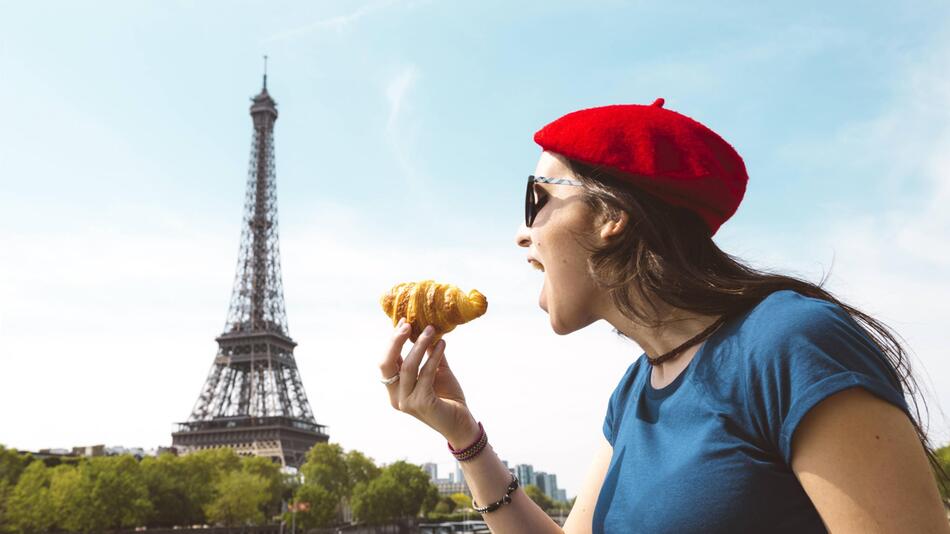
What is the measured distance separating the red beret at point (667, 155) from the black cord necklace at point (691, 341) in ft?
0.87

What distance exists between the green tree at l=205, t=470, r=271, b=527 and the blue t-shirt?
150 ft

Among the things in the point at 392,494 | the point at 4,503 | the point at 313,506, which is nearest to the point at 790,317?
the point at 4,503

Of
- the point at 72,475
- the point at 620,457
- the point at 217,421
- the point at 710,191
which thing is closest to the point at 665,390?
the point at 620,457

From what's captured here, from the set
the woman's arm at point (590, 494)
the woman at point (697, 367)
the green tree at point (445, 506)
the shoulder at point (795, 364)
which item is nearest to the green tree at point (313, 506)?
the green tree at point (445, 506)

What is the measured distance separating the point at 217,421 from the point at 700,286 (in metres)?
62.3

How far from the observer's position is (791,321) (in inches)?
56.4

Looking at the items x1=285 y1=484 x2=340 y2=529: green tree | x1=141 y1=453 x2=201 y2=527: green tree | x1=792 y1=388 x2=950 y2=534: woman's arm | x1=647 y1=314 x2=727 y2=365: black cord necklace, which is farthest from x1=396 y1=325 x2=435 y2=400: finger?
x1=285 y1=484 x2=340 y2=529: green tree

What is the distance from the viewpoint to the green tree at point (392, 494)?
53.3 meters

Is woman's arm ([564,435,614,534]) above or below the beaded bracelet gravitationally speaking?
below

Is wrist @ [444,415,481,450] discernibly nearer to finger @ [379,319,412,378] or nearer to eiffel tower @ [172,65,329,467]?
finger @ [379,319,412,378]

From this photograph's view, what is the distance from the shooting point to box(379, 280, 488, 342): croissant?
271 cm

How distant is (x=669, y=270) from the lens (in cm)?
178

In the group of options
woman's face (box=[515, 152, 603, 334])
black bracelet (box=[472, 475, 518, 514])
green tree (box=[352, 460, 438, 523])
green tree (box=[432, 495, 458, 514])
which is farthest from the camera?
green tree (box=[432, 495, 458, 514])

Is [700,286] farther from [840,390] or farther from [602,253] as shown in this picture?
[840,390]
